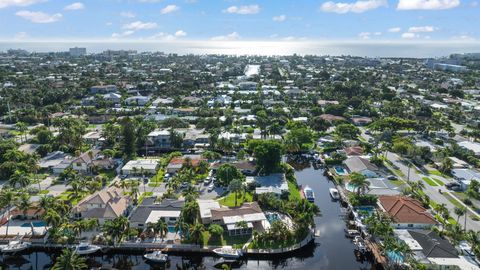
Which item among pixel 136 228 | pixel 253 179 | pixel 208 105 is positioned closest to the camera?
pixel 136 228

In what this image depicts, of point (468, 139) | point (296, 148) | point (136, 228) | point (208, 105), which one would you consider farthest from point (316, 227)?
point (208, 105)

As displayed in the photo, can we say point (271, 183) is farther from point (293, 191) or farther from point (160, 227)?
point (160, 227)

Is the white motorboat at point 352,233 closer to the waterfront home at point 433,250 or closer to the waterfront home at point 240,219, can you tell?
the waterfront home at point 433,250

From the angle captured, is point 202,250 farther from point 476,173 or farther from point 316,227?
point 476,173

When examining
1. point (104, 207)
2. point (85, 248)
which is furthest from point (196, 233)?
point (104, 207)

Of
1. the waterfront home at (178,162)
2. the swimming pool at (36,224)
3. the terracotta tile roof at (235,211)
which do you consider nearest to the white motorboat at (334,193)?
the terracotta tile roof at (235,211)

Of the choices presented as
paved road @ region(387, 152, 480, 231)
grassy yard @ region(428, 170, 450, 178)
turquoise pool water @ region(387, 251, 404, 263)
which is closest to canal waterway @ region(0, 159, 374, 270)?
turquoise pool water @ region(387, 251, 404, 263)
